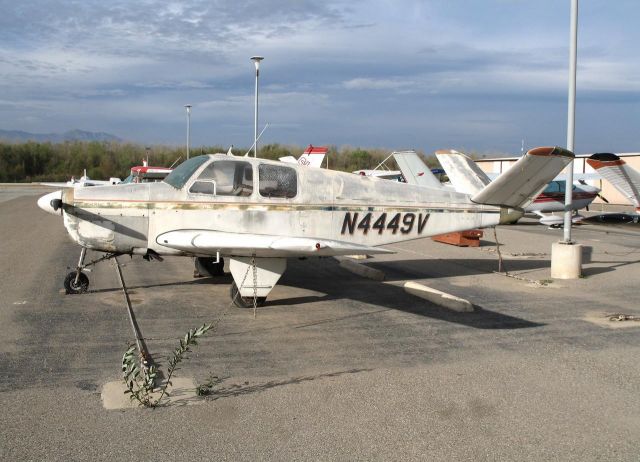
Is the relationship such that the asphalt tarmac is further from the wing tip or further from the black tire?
the wing tip

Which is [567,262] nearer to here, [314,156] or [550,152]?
[550,152]

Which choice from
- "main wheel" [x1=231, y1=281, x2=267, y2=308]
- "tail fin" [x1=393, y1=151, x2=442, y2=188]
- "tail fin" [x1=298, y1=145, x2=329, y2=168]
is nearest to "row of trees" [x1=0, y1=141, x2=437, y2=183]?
"tail fin" [x1=298, y1=145, x2=329, y2=168]

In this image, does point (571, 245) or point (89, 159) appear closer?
point (571, 245)

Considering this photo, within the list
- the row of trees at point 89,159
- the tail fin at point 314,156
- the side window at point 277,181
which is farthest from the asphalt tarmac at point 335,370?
the row of trees at point 89,159

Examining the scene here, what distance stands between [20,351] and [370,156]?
6592cm

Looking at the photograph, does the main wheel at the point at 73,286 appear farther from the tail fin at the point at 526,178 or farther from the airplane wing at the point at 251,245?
the tail fin at the point at 526,178

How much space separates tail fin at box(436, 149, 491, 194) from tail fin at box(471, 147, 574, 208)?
1.55m

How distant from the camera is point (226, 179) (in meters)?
9.04

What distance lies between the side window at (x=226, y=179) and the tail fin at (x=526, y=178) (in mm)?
4159

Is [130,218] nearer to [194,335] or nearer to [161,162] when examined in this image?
[194,335]

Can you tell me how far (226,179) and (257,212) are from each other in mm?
683

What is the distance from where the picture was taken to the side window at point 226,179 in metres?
8.98

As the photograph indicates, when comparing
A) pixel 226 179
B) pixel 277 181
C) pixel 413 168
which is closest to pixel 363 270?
pixel 277 181

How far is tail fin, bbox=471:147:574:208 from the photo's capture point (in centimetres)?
925
